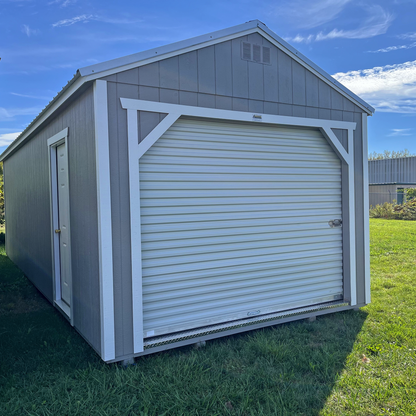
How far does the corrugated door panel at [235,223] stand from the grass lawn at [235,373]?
1.32 ft

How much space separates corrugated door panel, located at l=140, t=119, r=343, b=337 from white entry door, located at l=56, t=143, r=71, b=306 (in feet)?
5.28

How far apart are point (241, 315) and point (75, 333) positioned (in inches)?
73.7

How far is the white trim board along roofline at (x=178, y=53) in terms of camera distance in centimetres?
308

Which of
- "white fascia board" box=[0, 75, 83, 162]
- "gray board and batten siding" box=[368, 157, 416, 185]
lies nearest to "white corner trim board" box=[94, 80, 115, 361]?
"white fascia board" box=[0, 75, 83, 162]

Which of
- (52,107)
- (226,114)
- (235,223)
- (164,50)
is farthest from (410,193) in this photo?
(52,107)

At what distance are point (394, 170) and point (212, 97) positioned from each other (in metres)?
23.9

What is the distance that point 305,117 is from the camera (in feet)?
14.0

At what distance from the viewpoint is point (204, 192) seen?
146 inches

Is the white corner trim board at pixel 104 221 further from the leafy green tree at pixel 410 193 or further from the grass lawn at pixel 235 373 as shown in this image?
the leafy green tree at pixel 410 193

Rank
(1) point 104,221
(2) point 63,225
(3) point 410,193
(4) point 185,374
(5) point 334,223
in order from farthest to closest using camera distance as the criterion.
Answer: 1. (3) point 410,193
2. (2) point 63,225
3. (5) point 334,223
4. (1) point 104,221
5. (4) point 185,374

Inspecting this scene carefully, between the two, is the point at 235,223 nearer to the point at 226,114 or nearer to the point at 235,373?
the point at 226,114

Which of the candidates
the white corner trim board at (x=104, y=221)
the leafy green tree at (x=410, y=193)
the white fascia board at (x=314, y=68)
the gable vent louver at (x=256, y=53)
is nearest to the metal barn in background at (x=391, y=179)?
the leafy green tree at (x=410, y=193)

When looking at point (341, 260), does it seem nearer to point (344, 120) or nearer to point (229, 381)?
point (344, 120)

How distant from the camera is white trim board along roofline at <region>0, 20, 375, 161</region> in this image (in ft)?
10.1
